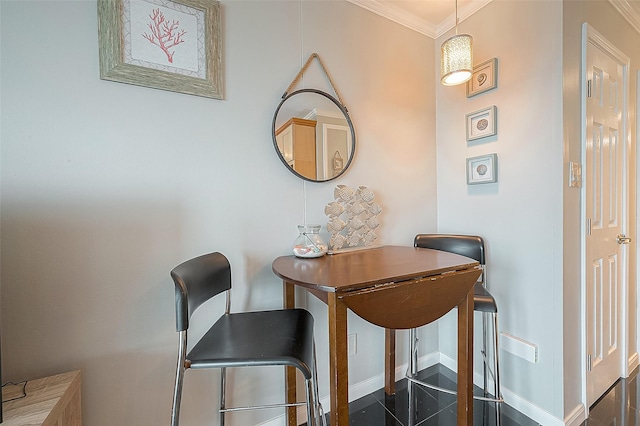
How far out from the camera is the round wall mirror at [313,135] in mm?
1482

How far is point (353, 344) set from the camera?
169 centimetres

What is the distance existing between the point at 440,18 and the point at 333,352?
7.63 feet

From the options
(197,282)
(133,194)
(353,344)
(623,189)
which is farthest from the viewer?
(623,189)

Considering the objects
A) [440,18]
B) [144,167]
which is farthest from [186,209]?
[440,18]

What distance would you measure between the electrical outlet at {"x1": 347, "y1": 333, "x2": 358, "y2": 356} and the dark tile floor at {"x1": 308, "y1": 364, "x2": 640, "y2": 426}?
309 mm

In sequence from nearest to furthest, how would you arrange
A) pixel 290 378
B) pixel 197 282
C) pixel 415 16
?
pixel 197 282 → pixel 290 378 → pixel 415 16

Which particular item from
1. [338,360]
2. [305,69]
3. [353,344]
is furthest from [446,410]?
[305,69]

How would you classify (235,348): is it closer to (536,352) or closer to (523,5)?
(536,352)

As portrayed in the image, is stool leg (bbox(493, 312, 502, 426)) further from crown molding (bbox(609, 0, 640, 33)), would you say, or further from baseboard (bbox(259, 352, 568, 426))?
crown molding (bbox(609, 0, 640, 33))

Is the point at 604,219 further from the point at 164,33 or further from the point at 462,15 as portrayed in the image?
the point at 164,33

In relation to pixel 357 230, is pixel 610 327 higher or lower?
lower

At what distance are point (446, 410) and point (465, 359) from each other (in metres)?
0.65

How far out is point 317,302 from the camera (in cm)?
157

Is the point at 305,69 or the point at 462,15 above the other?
the point at 462,15
